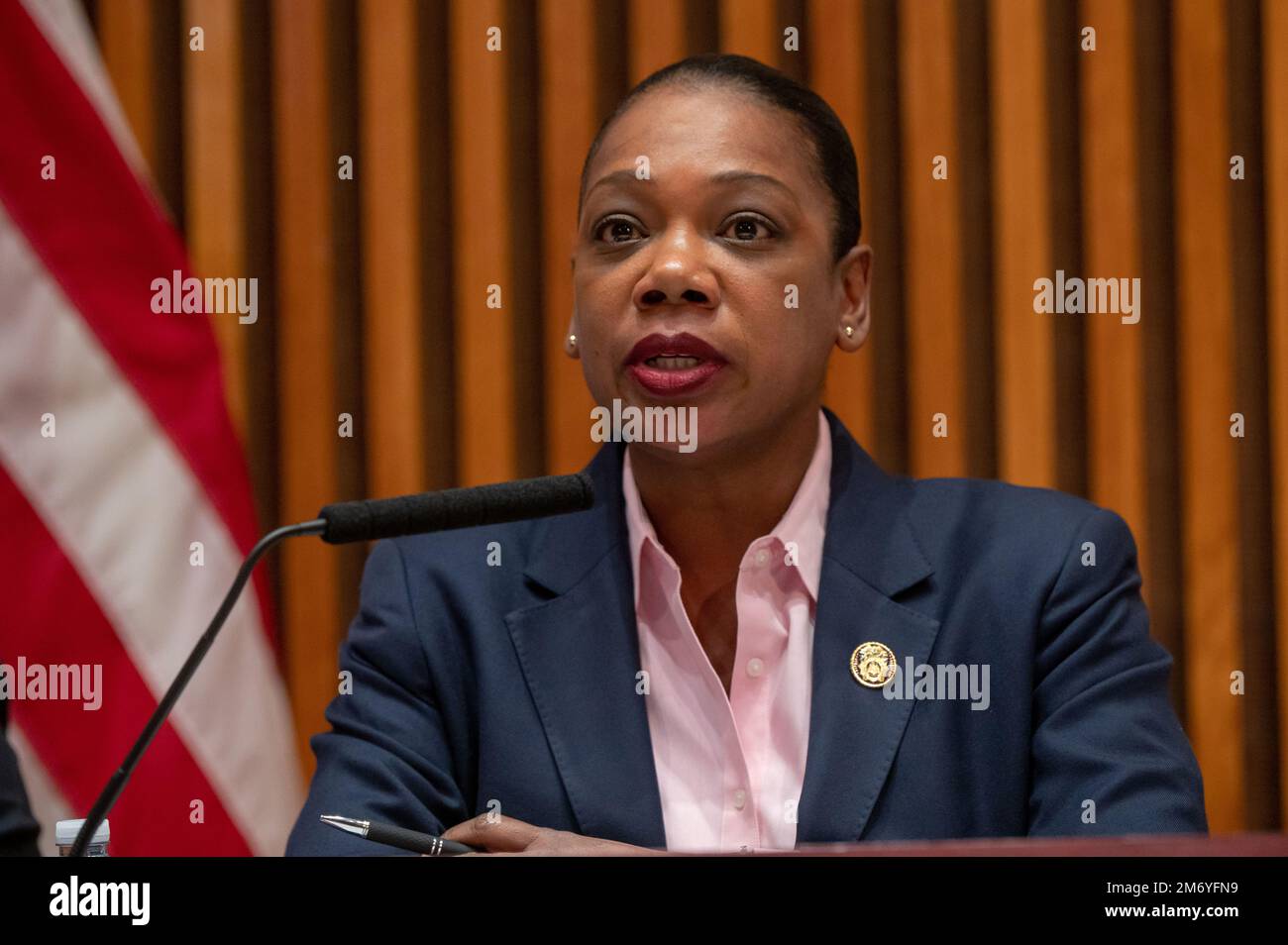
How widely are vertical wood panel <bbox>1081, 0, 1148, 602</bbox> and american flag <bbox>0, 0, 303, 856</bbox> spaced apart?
1.35 meters

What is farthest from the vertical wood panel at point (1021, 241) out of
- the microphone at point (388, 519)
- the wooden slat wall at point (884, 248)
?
the microphone at point (388, 519)

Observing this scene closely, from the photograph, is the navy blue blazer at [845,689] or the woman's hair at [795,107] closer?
the navy blue blazer at [845,689]

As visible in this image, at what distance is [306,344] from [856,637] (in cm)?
110

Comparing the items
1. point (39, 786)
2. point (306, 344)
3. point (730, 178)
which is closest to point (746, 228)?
point (730, 178)

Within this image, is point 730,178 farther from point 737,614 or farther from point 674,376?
point 737,614

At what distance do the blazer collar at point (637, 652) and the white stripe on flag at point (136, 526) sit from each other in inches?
26.7

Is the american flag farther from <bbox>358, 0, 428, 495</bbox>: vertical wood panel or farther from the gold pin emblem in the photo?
the gold pin emblem

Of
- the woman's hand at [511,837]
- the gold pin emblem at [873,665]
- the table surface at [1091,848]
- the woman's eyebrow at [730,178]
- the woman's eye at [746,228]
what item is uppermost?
the woman's eyebrow at [730,178]

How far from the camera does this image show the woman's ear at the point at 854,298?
70.5 inches

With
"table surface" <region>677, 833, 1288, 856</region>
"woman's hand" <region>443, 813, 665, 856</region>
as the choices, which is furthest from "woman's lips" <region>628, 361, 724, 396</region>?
"table surface" <region>677, 833, 1288, 856</region>

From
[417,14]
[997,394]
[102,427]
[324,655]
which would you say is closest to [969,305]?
[997,394]

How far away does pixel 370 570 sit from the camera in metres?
1.71

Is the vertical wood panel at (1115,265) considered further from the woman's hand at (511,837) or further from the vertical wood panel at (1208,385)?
the woman's hand at (511,837)
